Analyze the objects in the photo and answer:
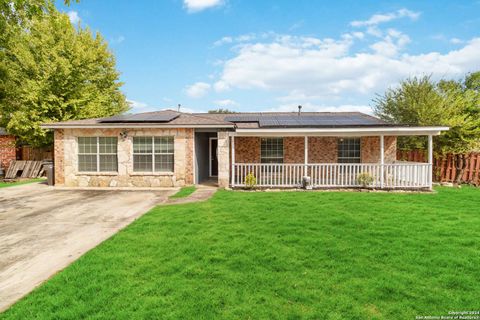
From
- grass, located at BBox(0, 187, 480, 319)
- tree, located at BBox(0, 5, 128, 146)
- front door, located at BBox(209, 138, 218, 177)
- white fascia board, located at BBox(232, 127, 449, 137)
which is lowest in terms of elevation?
grass, located at BBox(0, 187, 480, 319)

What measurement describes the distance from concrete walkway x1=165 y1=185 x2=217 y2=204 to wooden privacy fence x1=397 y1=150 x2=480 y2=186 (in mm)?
12293

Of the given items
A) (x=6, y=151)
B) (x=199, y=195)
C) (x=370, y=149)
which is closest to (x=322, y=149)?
(x=370, y=149)

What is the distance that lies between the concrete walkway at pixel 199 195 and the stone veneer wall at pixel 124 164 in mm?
1323

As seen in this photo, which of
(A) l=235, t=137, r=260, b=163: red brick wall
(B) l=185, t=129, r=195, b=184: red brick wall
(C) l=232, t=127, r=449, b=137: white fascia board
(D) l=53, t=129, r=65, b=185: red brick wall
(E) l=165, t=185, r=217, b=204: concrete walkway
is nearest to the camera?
(E) l=165, t=185, r=217, b=204: concrete walkway

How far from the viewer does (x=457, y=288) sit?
3.75 meters

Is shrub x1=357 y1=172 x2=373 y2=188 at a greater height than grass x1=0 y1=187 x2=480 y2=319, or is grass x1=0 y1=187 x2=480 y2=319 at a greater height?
shrub x1=357 y1=172 x2=373 y2=188

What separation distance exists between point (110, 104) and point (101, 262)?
25.4 m

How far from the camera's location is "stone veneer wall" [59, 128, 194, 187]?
12.9 metres

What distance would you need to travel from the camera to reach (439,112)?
14.8m

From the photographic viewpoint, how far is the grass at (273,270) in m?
3.30

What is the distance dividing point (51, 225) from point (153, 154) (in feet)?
21.3

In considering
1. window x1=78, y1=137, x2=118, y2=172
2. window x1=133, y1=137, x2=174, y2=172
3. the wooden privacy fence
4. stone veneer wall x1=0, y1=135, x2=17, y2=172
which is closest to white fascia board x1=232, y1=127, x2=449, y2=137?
window x1=133, y1=137, x2=174, y2=172

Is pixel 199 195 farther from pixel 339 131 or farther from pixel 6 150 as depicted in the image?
pixel 6 150

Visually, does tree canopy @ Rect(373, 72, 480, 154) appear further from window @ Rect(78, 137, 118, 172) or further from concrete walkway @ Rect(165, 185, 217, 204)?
window @ Rect(78, 137, 118, 172)
